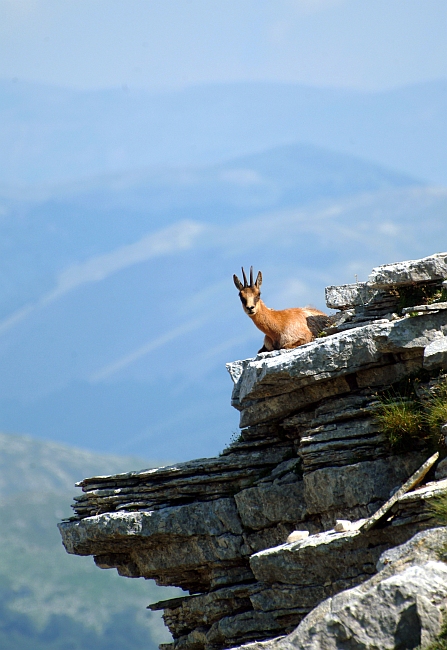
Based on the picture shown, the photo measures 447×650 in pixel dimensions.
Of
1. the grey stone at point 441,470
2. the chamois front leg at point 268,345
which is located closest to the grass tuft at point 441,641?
the grey stone at point 441,470

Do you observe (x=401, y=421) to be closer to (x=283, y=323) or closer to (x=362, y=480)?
(x=362, y=480)

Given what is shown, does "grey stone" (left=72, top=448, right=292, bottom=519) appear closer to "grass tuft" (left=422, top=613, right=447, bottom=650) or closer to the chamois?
the chamois

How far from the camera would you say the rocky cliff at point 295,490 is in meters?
18.0

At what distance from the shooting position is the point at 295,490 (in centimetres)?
1991

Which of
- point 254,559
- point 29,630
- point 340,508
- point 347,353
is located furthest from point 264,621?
point 29,630

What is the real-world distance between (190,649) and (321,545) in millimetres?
6815

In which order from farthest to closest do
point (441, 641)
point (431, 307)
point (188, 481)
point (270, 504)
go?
1. point (188, 481)
2. point (270, 504)
3. point (431, 307)
4. point (441, 641)

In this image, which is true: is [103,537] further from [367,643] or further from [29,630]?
[29,630]

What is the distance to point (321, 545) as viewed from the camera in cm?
1750

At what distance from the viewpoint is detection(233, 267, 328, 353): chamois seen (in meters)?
23.5

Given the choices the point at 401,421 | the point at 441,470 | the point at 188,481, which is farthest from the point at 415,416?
the point at 188,481

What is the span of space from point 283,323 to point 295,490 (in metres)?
5.27

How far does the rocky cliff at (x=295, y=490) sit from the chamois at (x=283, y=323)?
108 cm

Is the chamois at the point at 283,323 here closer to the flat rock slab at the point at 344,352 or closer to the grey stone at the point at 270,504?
the flat rock slab at the point at 344,352
